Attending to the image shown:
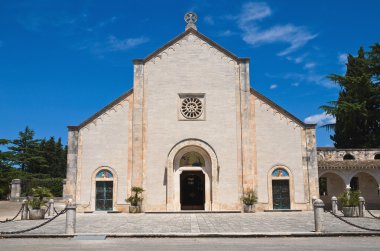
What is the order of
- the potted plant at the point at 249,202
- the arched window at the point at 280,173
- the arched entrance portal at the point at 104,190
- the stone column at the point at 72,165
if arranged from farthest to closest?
the arched window at the point at 280,173, the arched entrance portal at the point at 104,190, the stone column at the point at 72,165, the potted plant at the point at 249,202

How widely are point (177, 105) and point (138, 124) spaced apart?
8.99 feet

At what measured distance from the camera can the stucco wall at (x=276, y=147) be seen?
2383cm

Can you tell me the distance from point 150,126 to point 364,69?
28.8 metres

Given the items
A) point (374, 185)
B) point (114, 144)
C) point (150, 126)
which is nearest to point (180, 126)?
point (150, 126)

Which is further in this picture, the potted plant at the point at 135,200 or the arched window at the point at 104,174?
the arched window at the point at 104,174

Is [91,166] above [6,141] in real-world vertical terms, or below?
below

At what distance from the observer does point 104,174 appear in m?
23.7

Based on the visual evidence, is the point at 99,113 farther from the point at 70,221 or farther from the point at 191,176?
the point at 70,221

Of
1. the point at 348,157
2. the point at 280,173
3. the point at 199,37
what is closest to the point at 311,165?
the point at 280,173

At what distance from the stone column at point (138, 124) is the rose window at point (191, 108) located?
2.68 m

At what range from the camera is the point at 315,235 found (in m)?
12.3

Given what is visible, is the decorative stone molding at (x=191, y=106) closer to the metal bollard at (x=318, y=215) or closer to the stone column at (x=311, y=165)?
the stone column at (x=311, y=165)

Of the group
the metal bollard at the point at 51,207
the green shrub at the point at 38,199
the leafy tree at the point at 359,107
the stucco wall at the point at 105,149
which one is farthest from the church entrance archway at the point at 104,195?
the leafy tree at the point at 359,107

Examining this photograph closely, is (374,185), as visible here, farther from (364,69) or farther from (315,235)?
(315,235)
